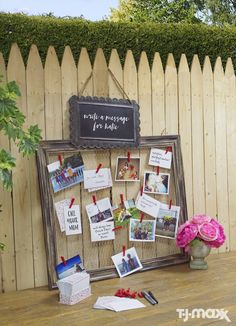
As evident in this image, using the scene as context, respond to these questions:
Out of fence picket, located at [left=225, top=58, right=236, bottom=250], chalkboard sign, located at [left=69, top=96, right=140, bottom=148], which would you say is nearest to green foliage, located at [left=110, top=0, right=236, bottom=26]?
fence picket, located at [left=225, top=58, right=236, bottom=250]

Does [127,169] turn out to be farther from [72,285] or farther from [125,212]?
[72,285]

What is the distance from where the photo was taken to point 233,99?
14.2 ft

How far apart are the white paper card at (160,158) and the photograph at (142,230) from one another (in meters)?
0.47

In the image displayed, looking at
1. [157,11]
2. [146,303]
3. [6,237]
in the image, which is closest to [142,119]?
[6,237]

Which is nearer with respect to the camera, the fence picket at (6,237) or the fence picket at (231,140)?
the fence picket at (6,237)

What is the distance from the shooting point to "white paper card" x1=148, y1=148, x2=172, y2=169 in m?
3.74

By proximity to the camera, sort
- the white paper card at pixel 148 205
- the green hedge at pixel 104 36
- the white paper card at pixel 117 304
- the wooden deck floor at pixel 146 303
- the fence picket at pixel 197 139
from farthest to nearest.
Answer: the green hedge at pixel 104 36 < the fence picket at pixel 197 139 < the white paper card at pixel 148 205 < the white paper card at pixel 117 304 < the wooden deck floor at pixel 146 303

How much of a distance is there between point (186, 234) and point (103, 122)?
1083 millimetres

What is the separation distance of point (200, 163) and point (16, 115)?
211 centimetres

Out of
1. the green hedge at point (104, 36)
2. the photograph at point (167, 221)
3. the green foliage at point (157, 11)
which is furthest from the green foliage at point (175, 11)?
the photograph at point (167, 221)

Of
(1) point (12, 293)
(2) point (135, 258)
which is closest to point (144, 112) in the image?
(2) point (135, 258)

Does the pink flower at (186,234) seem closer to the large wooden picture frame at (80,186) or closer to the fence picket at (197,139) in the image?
the large wooden picture frame at (80,186)

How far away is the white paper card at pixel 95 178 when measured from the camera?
346 centimetres

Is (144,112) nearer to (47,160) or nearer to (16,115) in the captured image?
(47,160)
